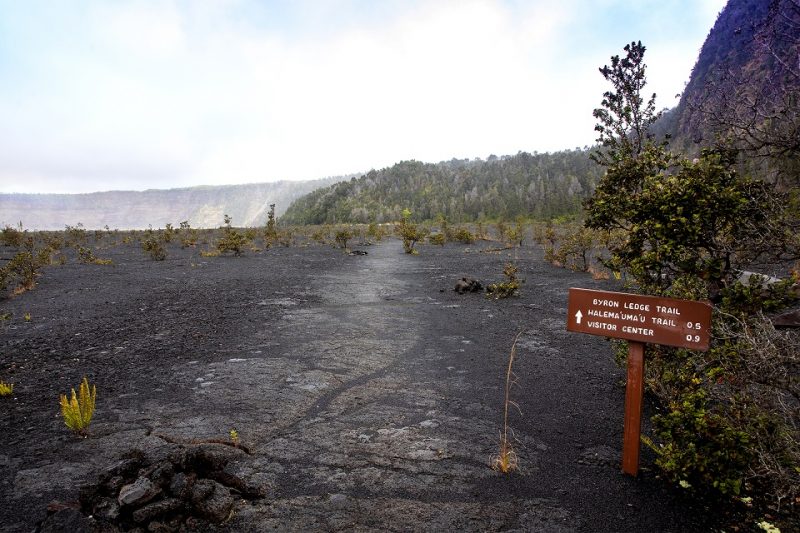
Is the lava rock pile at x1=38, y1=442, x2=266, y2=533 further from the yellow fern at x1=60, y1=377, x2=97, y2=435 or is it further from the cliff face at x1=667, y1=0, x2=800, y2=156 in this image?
the cliff face at x1=667, y1=0, x2=800, y2=156

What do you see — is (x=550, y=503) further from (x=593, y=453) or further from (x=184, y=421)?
(x=184, y=421)

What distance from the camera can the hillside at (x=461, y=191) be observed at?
82.8 metres

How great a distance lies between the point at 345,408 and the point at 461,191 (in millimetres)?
111264

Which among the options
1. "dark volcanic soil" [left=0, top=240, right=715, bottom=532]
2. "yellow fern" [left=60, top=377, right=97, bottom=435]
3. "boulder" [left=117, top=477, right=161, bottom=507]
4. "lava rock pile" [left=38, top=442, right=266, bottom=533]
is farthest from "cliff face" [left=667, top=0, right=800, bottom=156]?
"yellow fern" [left=60, top=377, right=97, bottom=435]

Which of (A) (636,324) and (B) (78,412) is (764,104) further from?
(B) (78,412)

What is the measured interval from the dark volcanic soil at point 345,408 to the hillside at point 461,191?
207 ft

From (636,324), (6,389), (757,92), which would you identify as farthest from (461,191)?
(636,324)

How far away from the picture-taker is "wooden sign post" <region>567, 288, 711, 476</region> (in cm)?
335

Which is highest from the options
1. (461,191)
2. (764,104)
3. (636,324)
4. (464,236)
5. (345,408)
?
(461,191)

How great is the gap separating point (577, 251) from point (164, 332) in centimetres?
1619

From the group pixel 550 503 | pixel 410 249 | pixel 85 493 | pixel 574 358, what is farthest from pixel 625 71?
pixel 410 249

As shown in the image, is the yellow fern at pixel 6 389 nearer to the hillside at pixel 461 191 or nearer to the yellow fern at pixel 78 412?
the yellow fern at pixel 78 412

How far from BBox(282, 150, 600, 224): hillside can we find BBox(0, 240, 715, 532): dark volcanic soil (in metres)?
63.0

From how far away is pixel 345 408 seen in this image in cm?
529
